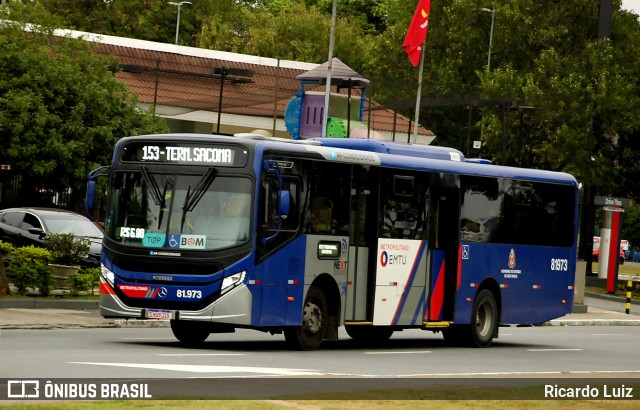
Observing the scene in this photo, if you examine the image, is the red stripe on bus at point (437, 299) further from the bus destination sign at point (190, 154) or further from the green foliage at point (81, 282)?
the green foliage at point (81, 282)

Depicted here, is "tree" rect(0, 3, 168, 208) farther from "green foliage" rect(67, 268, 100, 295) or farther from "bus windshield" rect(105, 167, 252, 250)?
"bus windshield" rect(105, 167, 252, 250)

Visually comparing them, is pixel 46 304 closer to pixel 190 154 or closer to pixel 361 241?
pixel 361 241

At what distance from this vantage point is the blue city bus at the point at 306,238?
68.2 feet

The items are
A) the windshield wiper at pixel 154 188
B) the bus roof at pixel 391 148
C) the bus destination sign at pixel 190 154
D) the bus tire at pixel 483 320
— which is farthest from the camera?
the bus tire at pixel 483 320

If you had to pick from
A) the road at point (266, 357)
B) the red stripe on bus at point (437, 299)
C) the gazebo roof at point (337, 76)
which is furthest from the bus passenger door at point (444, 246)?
the gazebo roof at point (337, 76)

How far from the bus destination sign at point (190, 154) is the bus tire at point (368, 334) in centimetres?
533

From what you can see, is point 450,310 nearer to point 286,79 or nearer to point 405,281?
point 405,281

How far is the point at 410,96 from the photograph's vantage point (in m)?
62.9

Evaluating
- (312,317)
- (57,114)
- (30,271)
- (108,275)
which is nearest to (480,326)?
(312,317)

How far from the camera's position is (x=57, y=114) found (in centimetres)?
4103

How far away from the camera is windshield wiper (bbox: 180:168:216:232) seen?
2094cm

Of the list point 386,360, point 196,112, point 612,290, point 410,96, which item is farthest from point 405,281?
point 410,96

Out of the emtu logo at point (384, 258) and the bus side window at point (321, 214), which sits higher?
the bus side window at point (321, 214)

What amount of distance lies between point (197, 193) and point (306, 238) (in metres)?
1.82
